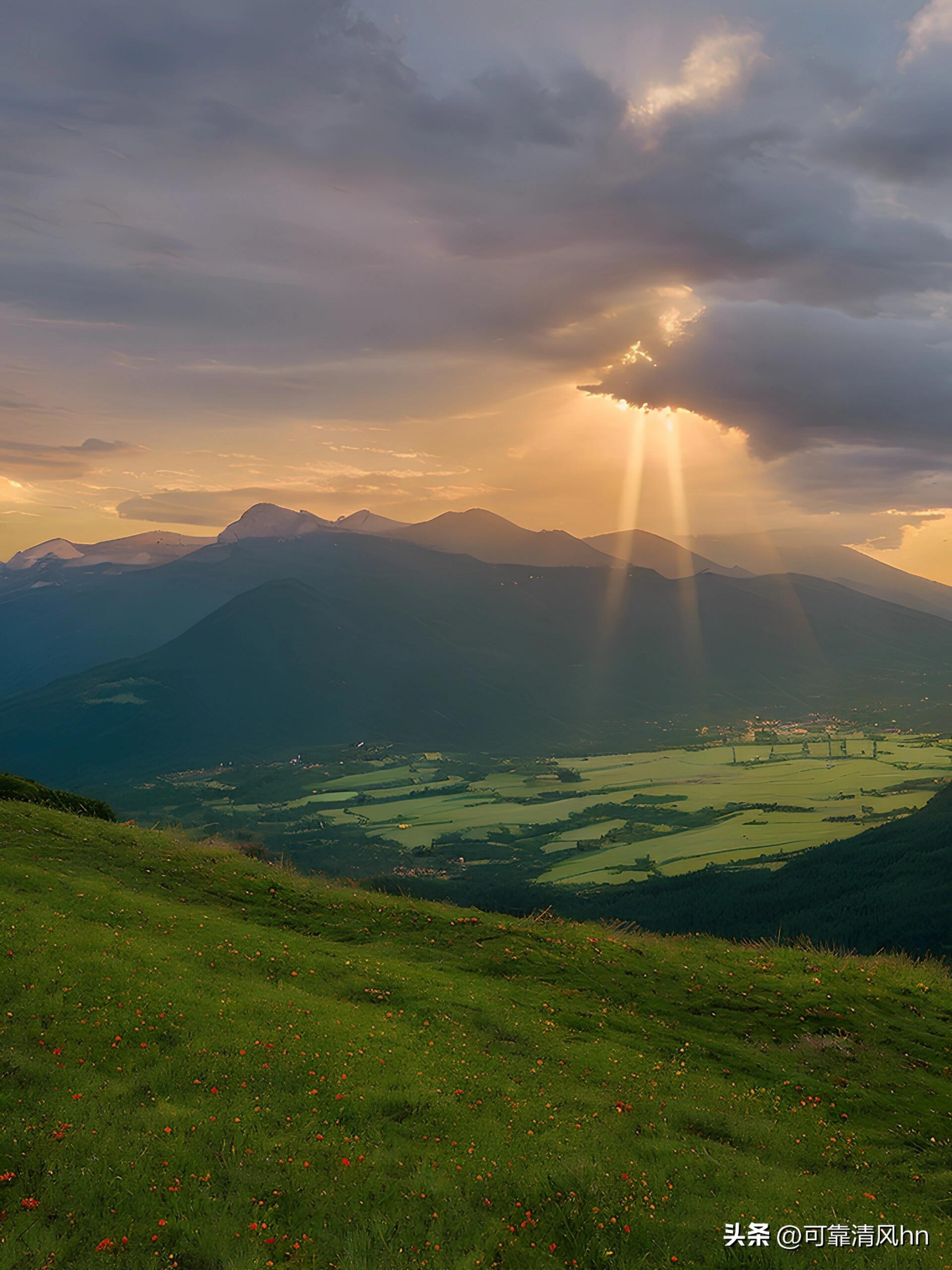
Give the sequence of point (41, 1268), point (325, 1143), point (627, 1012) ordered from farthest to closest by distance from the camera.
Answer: point (627, 1012)
point (325, 1143)
point (41, 1268)

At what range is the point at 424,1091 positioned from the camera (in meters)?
20.7

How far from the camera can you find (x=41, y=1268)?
13.5 metres

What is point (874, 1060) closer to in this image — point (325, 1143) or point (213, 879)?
point (325, 1143)

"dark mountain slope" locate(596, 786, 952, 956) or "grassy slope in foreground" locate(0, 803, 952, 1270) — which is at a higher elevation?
"grassy slope in foreground" locate(0, 803, 952, 1270)

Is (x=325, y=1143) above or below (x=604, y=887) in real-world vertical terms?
above

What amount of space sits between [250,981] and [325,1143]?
9.50 m

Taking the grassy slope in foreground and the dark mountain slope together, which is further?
Result: the dark mountain slope

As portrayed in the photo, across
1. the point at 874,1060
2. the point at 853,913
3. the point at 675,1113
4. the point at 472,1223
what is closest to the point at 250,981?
the point at 472,1223

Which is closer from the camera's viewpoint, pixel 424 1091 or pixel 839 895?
pixel 424 1091

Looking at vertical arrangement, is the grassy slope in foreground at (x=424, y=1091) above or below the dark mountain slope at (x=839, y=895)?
above

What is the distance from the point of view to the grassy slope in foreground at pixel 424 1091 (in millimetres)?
15531

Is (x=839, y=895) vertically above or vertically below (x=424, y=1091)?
below

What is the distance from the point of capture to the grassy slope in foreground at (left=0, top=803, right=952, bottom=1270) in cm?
1553

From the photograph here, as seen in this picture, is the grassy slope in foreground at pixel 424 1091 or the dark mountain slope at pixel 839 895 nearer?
the grassy slope in foreground at pixel 424 1091
